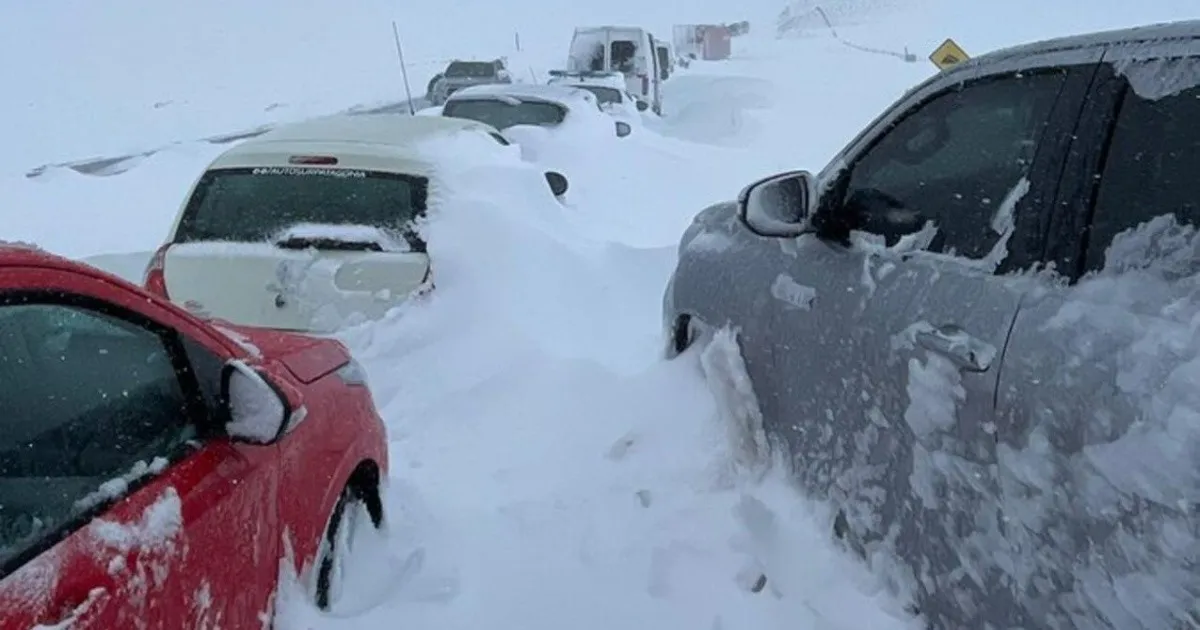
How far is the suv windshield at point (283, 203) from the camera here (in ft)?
18.6

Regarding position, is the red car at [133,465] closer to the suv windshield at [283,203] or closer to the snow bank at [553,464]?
the snow bank at [553,464]

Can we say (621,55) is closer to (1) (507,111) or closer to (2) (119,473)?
(1) (507,111)

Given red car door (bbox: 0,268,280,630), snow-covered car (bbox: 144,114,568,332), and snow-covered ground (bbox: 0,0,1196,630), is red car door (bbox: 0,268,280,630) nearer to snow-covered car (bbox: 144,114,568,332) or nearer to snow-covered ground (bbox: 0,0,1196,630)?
snow-covered ground (bbox: 0,0,1196,630)

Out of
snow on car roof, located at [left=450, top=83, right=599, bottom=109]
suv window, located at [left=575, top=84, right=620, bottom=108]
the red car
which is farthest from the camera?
suv window, located at [left=575, top=84, right=620, bottom=108]

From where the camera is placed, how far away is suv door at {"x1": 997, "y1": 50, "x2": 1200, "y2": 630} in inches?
79.5

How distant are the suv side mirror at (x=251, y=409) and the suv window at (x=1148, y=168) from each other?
6.19ft

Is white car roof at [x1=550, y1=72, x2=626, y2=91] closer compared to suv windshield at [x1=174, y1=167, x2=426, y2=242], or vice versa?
suv windshield at [x1=174, y1=167, x2=426, y2=242]

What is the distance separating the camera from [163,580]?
230cm

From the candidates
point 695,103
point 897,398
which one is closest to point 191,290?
point 897,398

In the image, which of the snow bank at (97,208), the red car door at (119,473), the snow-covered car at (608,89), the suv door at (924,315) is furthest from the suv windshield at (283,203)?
the snow-covered car at (608,89)

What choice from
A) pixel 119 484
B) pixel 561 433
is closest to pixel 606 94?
pixel 561 433

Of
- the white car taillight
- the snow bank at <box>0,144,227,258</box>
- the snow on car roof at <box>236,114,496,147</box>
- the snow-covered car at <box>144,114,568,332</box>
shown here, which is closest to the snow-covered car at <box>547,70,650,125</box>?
the snow bank at <box>0,144,227,258</box>

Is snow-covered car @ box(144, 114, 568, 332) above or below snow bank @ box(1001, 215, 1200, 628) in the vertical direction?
below

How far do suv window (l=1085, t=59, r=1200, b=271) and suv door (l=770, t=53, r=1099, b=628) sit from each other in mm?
160
